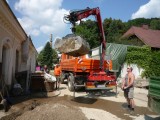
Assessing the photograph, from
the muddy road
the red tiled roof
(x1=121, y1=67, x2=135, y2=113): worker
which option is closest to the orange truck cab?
the muddy road

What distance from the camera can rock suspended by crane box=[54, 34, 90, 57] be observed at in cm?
1275

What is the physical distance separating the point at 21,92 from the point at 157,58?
15579 mm

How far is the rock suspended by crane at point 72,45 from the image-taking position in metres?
12.8

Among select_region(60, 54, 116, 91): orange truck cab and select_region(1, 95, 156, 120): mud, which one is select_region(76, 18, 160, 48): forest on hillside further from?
select_region(1, 95, 156, 120): mud

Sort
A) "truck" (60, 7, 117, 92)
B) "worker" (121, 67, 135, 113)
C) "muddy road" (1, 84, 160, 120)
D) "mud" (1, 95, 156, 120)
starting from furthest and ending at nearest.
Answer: "truck" (60, 7, 117, 92) < "worker" (121, 67, 135, 113) < "mud" (1, 95, 156, 120) < "muddy road" (1, 84, 160, 120)

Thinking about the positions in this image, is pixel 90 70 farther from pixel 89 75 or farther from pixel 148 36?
pixel 148 36

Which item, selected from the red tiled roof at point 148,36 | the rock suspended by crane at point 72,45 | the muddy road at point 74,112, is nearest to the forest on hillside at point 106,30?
the red tiled roof at point 148,36

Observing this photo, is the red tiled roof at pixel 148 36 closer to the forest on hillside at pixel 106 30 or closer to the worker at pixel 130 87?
the forest on hillside at pixel 106 30

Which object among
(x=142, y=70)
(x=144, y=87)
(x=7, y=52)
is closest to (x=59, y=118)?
(x=7, y=52)

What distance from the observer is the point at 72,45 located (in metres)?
13.1

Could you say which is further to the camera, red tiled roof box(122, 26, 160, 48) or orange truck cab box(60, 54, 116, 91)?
Result: red tiled roof box(122, 26, 160, 48)

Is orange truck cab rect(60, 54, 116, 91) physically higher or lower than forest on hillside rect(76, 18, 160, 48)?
lower

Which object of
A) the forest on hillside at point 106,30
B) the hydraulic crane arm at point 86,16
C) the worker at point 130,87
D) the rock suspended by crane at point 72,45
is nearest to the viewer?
the worker at point 130,87

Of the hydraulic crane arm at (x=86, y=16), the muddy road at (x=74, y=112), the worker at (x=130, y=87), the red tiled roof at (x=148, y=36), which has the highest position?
the red tiled roof at (x=148, y=36)
